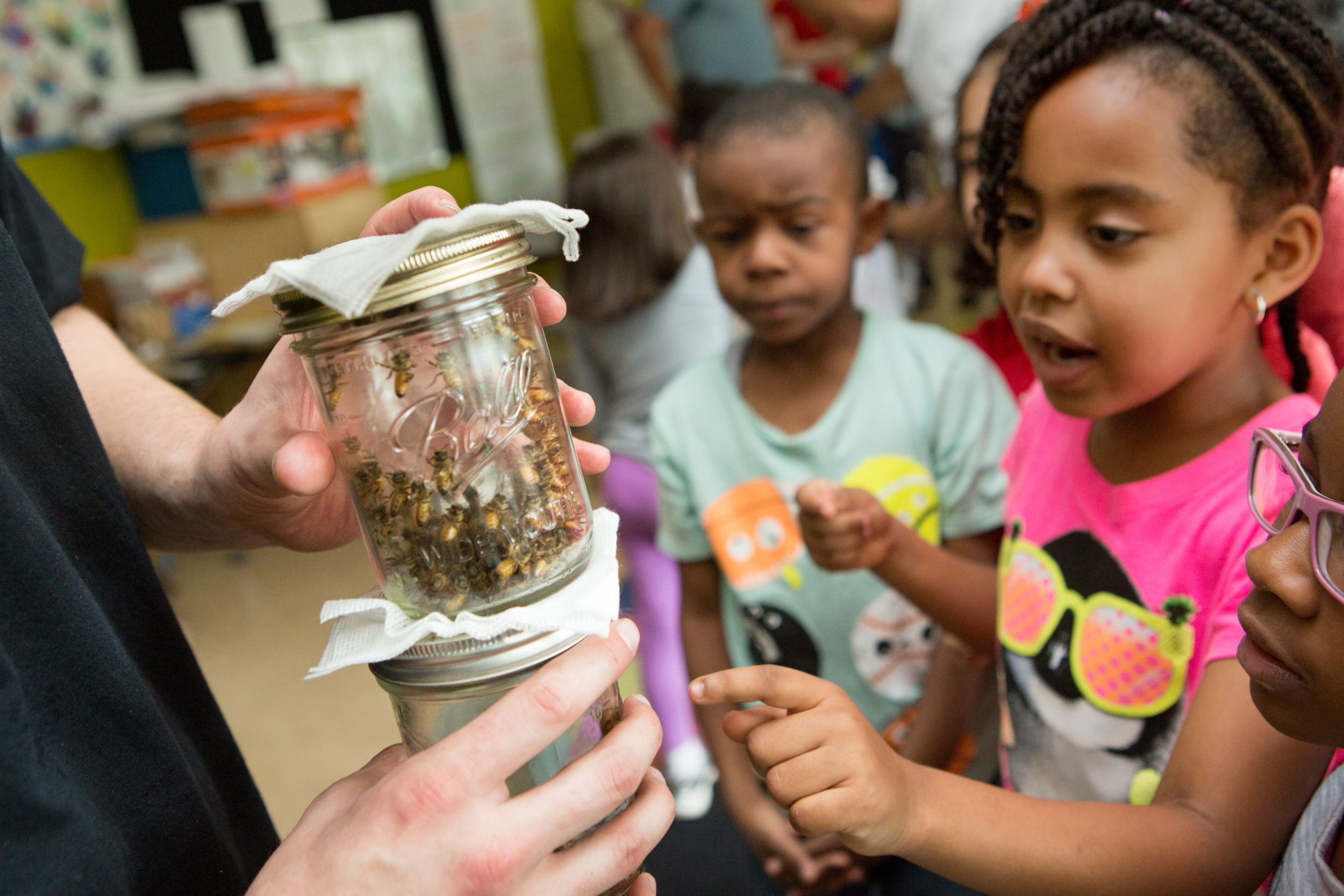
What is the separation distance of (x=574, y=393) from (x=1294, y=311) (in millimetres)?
716

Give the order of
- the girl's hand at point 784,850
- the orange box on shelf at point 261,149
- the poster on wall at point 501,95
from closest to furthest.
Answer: the girl's hand at point 784,850
the orange box on shelf at point 261,149
the poster on wall at point 501,95

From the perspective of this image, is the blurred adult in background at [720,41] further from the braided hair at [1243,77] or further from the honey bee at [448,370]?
the honey bee at [448,370]

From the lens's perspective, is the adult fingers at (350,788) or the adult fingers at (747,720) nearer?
the adult fingers at (350,788)

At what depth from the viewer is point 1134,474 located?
2.92ft

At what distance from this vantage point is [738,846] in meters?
1.88

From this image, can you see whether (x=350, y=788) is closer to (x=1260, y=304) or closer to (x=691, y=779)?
(x=1260, y=304)

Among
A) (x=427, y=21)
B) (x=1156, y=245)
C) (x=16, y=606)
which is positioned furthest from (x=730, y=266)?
(x=427, y=21)

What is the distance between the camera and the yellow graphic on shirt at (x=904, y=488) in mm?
1255

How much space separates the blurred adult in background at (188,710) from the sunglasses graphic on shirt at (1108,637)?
0.48 m

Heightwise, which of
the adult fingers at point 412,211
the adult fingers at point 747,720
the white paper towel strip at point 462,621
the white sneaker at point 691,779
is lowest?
Result: the white sneaker at point 691,779

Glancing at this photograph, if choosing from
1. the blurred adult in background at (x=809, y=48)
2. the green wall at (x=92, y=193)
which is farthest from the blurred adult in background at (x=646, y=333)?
the green wall at (x=92, y=193)

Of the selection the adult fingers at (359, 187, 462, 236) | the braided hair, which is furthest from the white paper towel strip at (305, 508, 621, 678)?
the braided hair

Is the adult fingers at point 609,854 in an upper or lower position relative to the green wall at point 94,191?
lower

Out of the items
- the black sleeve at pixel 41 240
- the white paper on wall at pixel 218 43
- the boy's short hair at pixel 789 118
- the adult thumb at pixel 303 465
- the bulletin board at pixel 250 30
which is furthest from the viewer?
the white paper on wall at pixel 218 43
